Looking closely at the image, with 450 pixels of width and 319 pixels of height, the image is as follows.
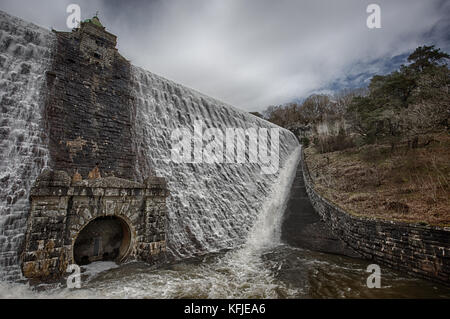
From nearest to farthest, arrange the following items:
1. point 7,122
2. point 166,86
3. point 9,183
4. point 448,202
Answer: point 9,183
point 7,122
point 448,202
point 166,86

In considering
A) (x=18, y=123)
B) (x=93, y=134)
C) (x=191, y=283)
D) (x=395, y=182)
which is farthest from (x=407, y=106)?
(x=18, y=123)

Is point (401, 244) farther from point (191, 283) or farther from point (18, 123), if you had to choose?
point (18, 123)

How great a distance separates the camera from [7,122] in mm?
7895

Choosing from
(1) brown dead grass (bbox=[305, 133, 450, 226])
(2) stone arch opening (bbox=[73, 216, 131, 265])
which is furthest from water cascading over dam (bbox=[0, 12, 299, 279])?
(1) brown dead grass (bbox=[305, 133, 450, 226])

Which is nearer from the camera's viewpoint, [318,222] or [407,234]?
[407,234]

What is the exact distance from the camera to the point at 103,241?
7.95m

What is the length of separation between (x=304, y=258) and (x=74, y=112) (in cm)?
1193

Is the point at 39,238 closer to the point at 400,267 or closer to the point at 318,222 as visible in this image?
the point at 400,267

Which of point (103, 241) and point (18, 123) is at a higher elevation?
point (18, 123)

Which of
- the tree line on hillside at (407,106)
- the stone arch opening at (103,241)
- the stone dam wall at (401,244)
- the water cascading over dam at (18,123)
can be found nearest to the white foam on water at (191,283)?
the stone arch opening at (103,241)

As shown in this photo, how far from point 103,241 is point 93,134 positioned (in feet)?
16.2

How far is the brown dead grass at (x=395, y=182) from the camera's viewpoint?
346 inches

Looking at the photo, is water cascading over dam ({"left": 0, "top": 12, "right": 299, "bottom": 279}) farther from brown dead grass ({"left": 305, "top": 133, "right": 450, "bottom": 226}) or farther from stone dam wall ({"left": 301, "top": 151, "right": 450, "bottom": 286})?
brown dead grass ({"left": 305, "top": 133, "right": 450, "bottom": 226})
